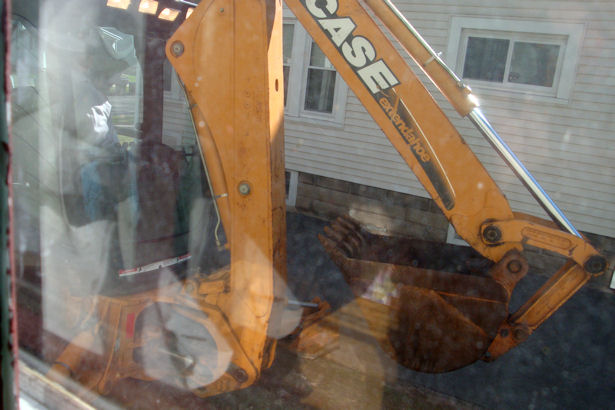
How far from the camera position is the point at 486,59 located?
647 cm

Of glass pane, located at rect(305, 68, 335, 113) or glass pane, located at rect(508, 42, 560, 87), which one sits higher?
glass pane, located at rect(508, 42, 560, 87)

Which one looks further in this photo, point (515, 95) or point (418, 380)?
point (515, 95)

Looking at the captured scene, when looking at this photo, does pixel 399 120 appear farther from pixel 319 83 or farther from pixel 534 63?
pixel 319 83

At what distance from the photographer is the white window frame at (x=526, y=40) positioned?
5.91 meters

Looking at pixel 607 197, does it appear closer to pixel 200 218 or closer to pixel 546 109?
pixel 546 109

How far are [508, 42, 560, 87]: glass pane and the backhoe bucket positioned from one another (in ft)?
12.9

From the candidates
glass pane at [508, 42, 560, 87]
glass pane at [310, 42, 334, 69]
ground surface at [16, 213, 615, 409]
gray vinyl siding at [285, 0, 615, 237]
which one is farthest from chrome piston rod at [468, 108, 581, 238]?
glass pane at [310, 42, 334, 69]

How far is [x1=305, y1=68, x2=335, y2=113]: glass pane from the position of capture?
7.73m

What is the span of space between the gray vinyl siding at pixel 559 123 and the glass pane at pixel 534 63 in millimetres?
242

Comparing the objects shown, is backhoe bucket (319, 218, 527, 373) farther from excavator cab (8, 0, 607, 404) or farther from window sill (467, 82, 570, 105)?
window sill (467, 82, 570, 105)

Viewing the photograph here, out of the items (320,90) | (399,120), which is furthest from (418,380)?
(320,90)

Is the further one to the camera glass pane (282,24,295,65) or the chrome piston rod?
glass pane (282,24,295,65)

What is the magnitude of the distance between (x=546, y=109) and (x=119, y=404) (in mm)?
5766

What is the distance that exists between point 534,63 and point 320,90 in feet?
10.3
